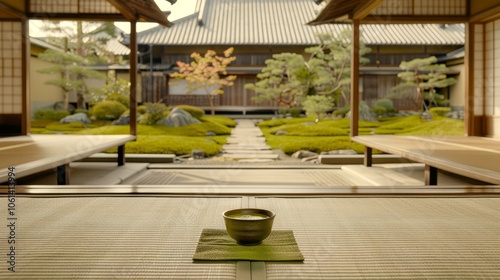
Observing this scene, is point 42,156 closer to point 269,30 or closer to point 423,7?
point 423,7

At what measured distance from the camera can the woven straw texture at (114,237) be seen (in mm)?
1710

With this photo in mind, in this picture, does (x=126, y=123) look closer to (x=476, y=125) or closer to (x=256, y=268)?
(x=476, y=125)

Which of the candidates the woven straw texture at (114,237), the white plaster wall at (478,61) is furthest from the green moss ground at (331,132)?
the woven straw texture at (114,237)

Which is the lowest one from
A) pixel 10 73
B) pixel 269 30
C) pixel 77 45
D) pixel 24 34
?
pixel 10 73

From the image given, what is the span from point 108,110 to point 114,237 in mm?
13757

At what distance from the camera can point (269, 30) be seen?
2188 cm

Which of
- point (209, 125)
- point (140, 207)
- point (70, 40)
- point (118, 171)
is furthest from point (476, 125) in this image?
point (70, 40)

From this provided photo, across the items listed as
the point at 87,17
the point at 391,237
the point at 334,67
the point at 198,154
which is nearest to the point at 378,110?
the point at 334,67

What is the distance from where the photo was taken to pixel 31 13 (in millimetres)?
7105

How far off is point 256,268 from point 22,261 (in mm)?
904

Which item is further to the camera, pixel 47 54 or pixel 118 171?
pixel 47 54

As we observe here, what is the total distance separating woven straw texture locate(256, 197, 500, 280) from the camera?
1723mm

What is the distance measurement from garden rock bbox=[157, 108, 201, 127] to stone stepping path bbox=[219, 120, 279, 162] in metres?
1.49

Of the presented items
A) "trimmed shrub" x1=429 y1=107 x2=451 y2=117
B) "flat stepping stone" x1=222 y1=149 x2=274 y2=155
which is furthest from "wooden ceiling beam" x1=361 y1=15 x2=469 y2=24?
"trimmed shrub" x1=429 y1=107 x2=451 y2=117
